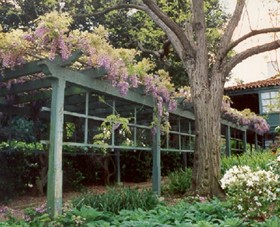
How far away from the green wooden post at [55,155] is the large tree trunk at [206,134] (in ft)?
10.7

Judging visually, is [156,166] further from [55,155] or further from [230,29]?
[230,29]

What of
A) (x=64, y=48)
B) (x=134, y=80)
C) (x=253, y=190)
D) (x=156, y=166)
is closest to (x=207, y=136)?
(x=156, y=166)

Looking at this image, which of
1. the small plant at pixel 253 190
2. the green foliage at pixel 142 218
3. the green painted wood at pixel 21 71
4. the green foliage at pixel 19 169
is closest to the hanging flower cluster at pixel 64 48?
the green painted wood at pixel 21 71

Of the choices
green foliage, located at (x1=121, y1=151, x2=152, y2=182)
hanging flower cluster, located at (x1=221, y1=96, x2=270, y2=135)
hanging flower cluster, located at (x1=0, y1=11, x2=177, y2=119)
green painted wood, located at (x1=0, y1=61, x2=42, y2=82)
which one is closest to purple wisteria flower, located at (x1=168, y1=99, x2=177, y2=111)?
hanging flower cluster, located at (x1=0, y1=11, x2=177, y2=119)

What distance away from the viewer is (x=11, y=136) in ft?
33.1

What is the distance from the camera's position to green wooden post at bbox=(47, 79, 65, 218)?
6.06m

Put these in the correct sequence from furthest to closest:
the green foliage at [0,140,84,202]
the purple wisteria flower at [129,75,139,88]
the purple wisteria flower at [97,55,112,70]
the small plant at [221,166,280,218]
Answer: the green foliage at [0,140,84,202] → the purple wisteria flower at [129,75,139,88] → the purple wisteria flower at [97,55,112,70] → the small plant at [221,166,280,218]

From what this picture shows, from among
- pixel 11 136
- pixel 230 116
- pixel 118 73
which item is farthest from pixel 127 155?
pixel 118 73

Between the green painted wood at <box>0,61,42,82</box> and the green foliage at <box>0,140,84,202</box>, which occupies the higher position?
the green painted wood at <box>0,61,42,82</box>

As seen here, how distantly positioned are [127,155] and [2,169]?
5891 mm

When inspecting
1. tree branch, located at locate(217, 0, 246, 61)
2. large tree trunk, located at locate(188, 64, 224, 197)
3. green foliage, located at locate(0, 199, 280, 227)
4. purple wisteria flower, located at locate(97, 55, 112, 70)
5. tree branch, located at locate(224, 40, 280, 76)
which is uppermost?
tree branch, located at locate(217, 0, 246, 61)

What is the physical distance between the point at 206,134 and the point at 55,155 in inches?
142

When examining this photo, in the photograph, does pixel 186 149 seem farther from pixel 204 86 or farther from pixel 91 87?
pixel 91 87

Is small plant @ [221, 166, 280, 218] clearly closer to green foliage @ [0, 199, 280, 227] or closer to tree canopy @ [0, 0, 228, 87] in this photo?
green foliage @ [0, 199, 280, 227]
